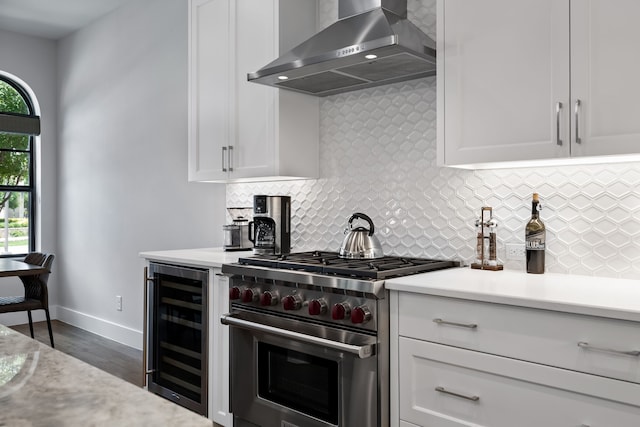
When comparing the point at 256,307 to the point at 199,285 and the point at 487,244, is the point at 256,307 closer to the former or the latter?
the point at 199,285

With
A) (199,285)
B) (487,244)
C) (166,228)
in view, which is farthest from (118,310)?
(487,244)

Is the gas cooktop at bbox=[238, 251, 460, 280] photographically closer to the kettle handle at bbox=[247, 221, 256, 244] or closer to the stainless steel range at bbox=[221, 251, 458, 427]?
the stainless steel range at bbox=[221, 251, 458, 427]

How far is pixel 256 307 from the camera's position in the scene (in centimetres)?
257

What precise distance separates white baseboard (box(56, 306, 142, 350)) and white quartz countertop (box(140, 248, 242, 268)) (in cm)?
166

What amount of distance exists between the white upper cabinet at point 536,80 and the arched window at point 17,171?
503 centimetres

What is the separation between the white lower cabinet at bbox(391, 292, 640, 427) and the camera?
5.13 ft

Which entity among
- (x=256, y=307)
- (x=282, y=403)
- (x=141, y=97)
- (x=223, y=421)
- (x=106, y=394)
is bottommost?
(x=223, y=421)

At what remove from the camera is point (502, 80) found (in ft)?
6.90

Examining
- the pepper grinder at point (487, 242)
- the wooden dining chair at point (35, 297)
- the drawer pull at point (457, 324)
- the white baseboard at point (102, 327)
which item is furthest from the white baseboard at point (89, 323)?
the drawer pull at point (457, 324)

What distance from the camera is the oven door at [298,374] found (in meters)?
2.11

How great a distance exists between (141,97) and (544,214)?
3.59 m

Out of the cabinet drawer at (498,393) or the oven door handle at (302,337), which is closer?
the cabinet drawer at (498,393)

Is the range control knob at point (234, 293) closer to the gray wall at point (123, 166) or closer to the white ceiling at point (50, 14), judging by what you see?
the gray wall at point (123, 166)

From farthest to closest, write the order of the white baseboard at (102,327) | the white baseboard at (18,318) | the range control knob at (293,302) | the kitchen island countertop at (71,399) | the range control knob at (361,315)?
the white baseboard at (18,318) → the white baseboard at (102,327) → the range control knob at (293,302) → the range control knob at (361,315) → the kitchen island countertop at (71,399)
